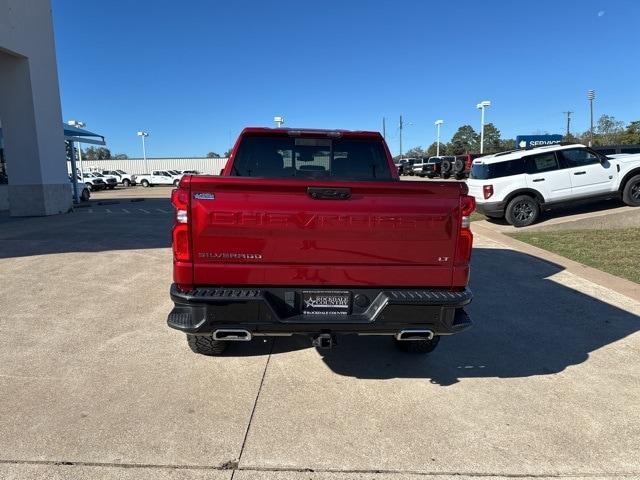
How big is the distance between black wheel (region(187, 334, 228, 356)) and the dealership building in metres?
13.9

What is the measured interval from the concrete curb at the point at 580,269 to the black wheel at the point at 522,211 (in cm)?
126

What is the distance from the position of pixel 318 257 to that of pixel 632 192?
12.2 m

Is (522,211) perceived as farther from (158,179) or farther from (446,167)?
(158,179)

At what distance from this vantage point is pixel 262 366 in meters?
3.97

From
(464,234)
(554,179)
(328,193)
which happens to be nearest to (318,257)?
(328,193)

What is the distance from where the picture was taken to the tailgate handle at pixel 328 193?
2969 millimetres

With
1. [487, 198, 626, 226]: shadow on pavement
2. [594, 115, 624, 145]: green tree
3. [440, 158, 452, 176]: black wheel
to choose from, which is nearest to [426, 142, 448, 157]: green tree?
[594, 115, 624, 145]: green tree

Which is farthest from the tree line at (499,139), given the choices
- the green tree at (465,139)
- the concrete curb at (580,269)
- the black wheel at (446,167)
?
the concrete curb at (580,269)

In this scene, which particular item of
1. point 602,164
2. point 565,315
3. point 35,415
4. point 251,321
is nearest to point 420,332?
point 251,321

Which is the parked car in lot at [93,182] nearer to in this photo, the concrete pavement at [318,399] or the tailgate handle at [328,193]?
the concrete pavement at [318,399]

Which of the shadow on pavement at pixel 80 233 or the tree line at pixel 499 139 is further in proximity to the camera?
the tree line at pixel 499 139

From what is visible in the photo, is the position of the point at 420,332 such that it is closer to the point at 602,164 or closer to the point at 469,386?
the point at 469,386

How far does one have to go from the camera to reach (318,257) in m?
3.03

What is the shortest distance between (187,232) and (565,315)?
15.3 ft
